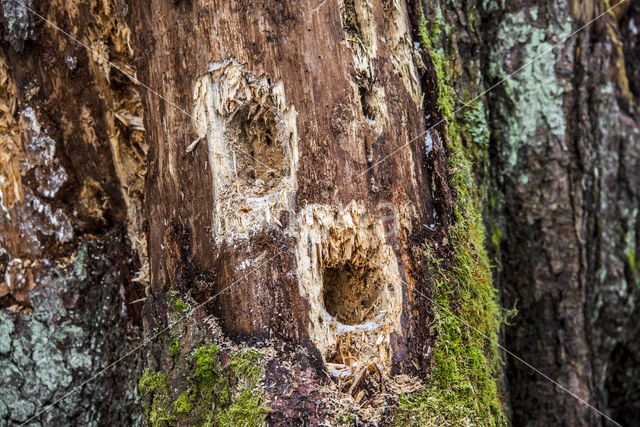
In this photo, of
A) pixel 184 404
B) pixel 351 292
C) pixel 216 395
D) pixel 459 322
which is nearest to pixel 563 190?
pixel 459 322

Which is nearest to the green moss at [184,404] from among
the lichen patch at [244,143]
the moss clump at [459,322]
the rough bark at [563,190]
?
the lichen patch at [244,143]

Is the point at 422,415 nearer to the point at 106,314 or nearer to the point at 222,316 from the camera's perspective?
the point at 222,316

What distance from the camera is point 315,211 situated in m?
1.50

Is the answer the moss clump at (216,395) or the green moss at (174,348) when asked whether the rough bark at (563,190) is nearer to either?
the moss clump at (216,395)

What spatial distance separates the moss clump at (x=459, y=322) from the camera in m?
1.49

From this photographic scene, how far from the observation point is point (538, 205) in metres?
2.17

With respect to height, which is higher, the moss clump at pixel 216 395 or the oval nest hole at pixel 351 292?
the oval nest hole at pixel 351 292

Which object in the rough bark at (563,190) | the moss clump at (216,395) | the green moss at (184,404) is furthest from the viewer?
the rough bark at (563,190)

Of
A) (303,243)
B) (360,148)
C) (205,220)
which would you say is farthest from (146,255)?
(360,148)

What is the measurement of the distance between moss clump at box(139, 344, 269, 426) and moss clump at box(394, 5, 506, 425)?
47 cm

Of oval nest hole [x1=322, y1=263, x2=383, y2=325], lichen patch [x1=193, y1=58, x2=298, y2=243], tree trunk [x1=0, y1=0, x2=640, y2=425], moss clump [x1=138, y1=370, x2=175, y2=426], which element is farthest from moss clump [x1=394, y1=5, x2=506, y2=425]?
moss clump [x1=138, y1=370, x2=175, y2=426]

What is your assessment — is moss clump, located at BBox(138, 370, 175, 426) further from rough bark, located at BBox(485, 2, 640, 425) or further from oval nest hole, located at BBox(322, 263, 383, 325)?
rough bark, located at BBox(485, 2, 640, 425)

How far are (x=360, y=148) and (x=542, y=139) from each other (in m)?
1.14

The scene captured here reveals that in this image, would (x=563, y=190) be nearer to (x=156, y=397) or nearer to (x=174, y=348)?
(x=174, y=348)
